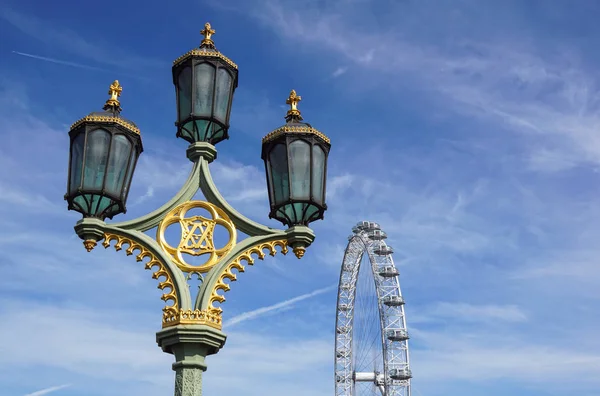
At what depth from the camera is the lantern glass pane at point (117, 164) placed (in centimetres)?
460

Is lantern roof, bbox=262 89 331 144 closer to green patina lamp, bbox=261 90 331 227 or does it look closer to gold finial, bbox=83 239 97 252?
green patina lamp, bbox=261 90 331 227

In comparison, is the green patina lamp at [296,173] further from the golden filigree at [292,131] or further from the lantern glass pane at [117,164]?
the lantern glass pane at [117,164]

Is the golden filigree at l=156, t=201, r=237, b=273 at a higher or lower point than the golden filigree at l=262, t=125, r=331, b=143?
lower

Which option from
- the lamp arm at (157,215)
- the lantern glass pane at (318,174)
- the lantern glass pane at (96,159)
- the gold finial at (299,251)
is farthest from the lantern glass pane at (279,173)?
the lantern glass pane at (96,159)

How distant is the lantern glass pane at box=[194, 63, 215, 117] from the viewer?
5223 mm

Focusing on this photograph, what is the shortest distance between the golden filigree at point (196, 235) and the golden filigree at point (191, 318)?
301mm

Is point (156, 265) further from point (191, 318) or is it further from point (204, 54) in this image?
point (204, 54)

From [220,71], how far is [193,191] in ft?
3.28

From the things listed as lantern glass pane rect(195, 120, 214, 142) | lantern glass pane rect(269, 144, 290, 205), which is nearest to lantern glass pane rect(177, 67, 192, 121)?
lantern glass pane rect(195, 120, 214, 142)

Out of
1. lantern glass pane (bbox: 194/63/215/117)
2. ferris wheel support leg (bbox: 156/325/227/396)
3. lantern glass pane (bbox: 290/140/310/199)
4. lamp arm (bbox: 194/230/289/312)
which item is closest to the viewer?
ferris wheel support leg (bbox: 156/325/227/396)

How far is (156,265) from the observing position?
4.57 m

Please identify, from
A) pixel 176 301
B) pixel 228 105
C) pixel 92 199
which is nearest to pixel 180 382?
pixel 176 301

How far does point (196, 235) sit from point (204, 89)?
1206 mm

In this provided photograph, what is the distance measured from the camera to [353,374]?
43.6m
